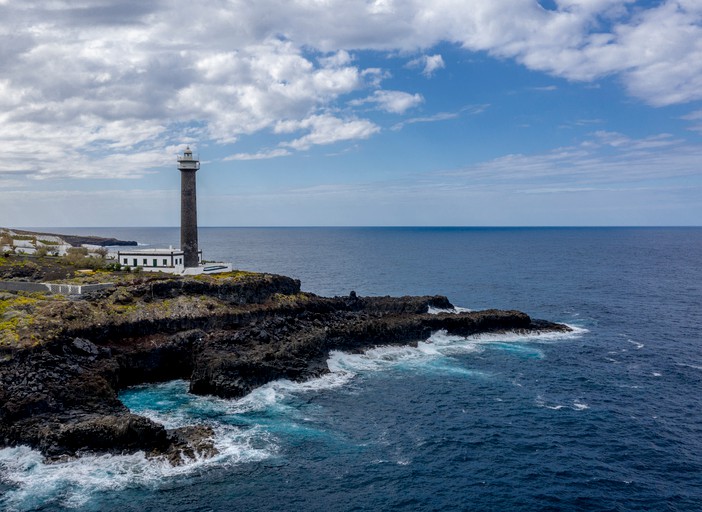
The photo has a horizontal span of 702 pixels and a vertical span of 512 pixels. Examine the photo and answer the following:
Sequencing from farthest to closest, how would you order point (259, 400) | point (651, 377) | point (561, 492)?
Result: point (651, 377) < point (259, 400) < point (561, 492)

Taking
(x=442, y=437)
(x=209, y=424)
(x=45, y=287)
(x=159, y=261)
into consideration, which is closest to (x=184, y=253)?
(x=159, y=261)

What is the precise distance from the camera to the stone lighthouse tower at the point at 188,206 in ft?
260

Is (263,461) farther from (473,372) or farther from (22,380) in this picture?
(473,372)

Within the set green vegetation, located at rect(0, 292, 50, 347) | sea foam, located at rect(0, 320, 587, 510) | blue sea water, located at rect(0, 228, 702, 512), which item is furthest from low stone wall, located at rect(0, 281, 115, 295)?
blue sea water, located at rect(0, 228, 702, 512)

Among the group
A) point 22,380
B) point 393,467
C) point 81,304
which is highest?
point 81,304

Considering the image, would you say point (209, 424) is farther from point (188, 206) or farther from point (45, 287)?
point (188, 206)

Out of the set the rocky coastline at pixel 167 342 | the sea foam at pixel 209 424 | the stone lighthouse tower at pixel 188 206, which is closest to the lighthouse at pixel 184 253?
the stone lighthouse tower at pixel 188 206

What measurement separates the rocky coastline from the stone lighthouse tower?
14.0m

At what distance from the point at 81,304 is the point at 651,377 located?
54.6m

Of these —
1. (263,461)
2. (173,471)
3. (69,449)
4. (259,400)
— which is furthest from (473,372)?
(69,449)

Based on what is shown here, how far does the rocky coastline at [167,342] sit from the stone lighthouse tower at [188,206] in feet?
45.9

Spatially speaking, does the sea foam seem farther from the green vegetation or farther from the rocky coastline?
the green vegetation

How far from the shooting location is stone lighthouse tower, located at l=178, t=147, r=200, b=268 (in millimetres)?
79125

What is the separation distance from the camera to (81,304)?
52156 millimetres
